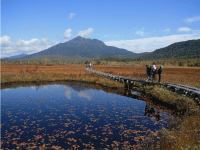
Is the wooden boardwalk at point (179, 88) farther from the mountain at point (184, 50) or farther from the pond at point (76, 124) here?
the mountain at point (184, 50)

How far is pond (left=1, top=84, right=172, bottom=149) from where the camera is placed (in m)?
8.15

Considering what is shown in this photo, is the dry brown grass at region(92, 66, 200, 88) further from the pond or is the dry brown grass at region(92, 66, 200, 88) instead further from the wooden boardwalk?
the pond

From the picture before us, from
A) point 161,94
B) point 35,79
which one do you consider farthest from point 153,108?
point 35,79

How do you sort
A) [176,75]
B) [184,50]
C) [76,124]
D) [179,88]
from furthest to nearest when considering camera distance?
1. [184,50]
2. [176,75]
3. [179,88]
4. [76,124]

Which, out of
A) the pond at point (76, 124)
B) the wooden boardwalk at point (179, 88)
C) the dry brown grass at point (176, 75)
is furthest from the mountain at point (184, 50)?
the pond at point (76, 124)

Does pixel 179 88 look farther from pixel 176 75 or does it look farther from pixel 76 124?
pixel 176 75

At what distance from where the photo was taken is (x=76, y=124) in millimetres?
10438

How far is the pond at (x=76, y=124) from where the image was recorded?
26.7ft

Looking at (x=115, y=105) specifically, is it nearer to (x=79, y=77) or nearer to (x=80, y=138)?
(x=80, y=138)

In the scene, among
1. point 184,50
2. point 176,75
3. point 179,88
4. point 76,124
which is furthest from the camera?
point 184,50

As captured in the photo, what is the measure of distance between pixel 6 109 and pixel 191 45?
623 ft

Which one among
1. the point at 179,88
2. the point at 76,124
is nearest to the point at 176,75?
the point at 179,88

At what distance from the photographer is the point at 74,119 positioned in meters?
11.3

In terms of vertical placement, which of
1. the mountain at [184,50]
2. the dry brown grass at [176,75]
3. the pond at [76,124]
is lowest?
the pond at [76,124]
